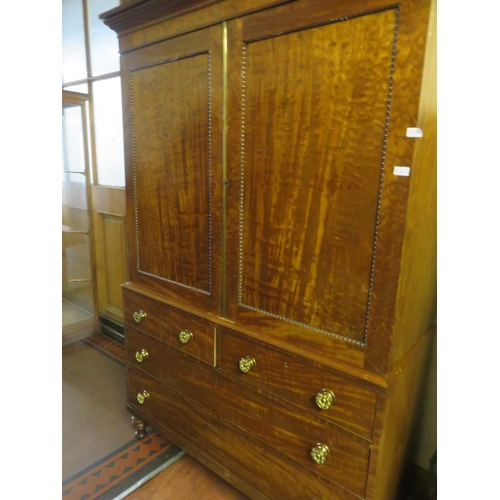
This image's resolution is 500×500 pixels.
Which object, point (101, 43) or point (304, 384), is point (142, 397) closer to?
point (304, 384)

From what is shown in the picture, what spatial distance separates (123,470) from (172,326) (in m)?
0.71

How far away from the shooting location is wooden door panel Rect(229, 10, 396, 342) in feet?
2.81

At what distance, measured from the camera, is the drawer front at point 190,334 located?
1333 millimetres

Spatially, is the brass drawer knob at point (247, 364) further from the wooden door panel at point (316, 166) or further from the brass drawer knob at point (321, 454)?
the brass drawer knob at point (321, 454)

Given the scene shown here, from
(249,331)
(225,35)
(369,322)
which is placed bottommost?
(249,331)

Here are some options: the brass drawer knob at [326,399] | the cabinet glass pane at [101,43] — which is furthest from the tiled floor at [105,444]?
the cabinet glass pane at [101,43]

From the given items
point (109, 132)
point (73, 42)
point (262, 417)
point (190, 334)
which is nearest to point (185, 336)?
point (190, 334)

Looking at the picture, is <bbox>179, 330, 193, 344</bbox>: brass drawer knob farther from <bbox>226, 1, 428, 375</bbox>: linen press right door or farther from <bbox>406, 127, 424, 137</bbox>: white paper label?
<bbox>406, 127, 424, 137</bbox>: white paper label

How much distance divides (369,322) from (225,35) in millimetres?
911

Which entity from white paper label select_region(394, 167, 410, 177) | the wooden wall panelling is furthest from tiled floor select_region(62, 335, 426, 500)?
white paper label select_region(394, 167, 410, 177)

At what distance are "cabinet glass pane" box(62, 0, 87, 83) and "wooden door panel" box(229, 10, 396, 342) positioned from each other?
75.7 inches
